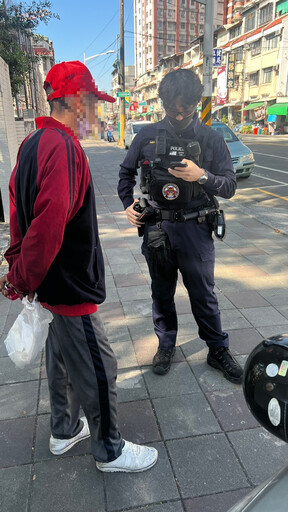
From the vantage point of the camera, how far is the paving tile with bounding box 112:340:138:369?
280 centimetres

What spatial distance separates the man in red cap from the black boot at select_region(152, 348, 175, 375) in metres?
0.71

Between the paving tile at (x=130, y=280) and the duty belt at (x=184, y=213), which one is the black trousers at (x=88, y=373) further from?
the paving tile at (x=130, y=280)

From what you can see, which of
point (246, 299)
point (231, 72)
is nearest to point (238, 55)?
point (231, 72)

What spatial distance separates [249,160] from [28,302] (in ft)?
32.4

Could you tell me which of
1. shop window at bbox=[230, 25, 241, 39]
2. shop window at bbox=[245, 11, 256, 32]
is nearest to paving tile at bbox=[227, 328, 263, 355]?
shop window at bbox=[245, 11, 256, 32]

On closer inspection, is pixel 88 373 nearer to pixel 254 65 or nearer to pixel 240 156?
pixel 240 156

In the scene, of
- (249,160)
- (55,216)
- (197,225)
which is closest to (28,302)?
(55,216)

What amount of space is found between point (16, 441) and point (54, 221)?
145 centimetres

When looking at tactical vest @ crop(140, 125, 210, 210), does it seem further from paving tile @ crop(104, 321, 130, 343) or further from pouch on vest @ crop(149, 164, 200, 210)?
paving tile @ crop(104, 321, 130, 343)

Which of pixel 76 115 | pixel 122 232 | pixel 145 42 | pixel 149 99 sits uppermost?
pixel 145 42

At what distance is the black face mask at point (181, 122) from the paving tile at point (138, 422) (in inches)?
69.4

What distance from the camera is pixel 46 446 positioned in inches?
82.0

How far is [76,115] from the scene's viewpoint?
1.54 meters

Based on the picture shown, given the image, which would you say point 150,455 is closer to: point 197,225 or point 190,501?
point 190,501
